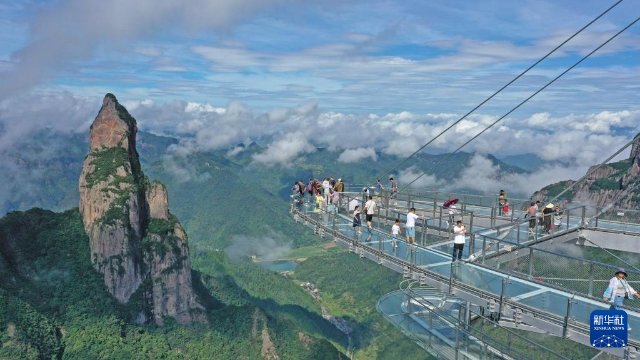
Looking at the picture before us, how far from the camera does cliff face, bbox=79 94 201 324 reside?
135 meters

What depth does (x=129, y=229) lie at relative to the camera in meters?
136

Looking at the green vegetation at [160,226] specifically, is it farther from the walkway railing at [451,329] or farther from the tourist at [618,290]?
the tourist at [618,290]

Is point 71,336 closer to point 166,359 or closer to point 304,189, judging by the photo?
point 166,359

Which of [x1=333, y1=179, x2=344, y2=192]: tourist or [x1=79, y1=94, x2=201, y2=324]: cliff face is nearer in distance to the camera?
[x1=333, y1=179, x2=344, y2=192]: tourist

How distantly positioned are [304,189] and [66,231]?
367 ft

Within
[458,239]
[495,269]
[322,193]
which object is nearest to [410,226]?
[458,239]

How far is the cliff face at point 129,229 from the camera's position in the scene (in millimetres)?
134875

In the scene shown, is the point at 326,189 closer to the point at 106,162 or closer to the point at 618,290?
the point at 618,290

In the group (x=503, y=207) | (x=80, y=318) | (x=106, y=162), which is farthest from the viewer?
(x=106, y=162)

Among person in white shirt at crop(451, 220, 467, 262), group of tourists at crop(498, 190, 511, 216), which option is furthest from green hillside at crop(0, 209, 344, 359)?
person in white shirt at crop(451, 220, 467, 262)

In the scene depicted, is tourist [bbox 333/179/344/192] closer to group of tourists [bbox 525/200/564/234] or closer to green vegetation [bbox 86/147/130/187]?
group of tourists [bbox 525/200/564/234]

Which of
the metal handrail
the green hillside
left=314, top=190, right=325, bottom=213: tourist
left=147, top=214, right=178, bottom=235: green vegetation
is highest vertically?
left=314, top=190, right=325, bottom=213: tourist

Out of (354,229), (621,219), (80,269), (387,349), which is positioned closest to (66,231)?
(80,269)

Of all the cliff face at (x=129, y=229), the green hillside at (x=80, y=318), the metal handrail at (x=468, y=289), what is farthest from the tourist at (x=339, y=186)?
the cliff face at (x=129, y=229)
